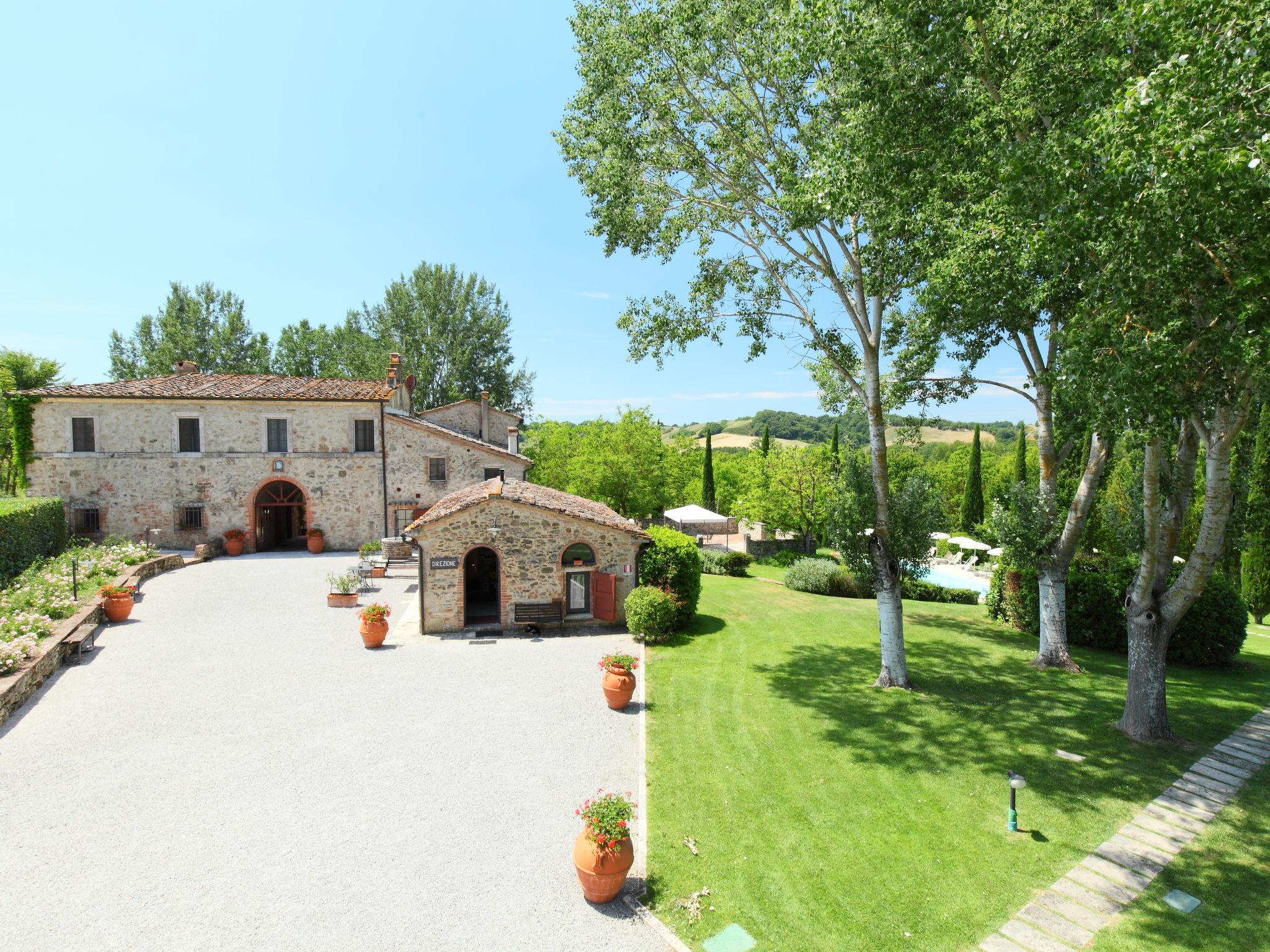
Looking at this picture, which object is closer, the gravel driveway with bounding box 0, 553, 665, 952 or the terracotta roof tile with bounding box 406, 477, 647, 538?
the gravel driveway with bounding box 0, 553, 665, 952

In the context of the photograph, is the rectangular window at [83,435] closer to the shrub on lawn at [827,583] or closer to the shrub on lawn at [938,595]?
the shrub on lawn at [827,583]

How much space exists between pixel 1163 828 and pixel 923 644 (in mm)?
8823

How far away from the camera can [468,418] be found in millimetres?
36688

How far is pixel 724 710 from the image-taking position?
1198 cm

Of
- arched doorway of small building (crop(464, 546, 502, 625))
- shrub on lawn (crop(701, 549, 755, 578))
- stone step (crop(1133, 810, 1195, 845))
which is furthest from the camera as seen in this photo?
shrub on lawn (crop(701, 549, 755, 578))

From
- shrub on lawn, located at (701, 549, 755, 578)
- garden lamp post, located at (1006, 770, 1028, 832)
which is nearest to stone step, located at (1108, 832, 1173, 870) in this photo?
garden lamp post, located at (1006, 770, 1028, 832)

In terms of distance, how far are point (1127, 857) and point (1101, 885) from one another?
2.77 feet

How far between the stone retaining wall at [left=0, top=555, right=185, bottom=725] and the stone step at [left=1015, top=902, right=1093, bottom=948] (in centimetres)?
1563

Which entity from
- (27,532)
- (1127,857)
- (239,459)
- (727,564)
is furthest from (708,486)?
(1127,857)

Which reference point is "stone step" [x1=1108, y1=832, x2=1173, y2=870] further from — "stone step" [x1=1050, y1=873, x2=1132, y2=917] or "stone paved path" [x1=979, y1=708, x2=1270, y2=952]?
"stone step" [x1=1050, y1=873, x2=1132, y2=917]

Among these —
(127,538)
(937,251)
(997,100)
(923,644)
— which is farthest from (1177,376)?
(127,538)

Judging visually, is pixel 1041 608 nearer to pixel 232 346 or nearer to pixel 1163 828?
pixel 1163 828

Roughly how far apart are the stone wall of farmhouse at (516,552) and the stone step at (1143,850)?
11809 mm

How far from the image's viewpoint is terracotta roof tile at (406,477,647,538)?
54.5ft
